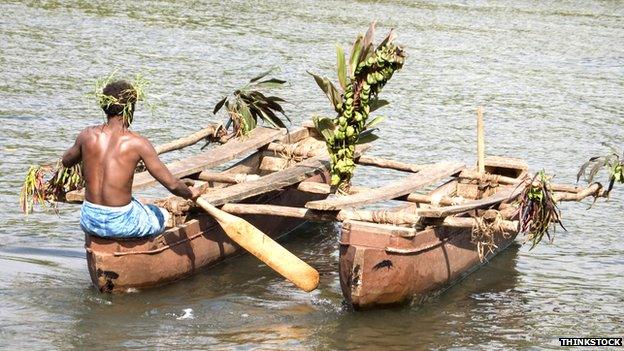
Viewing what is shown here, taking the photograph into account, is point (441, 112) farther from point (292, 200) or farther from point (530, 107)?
point (292, 200)

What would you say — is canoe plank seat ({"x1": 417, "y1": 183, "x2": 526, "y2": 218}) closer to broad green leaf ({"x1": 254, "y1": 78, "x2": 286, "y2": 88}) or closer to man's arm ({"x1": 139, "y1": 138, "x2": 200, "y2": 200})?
man's arm ({"x1": 139, "y1": 138, "x2": 200, "y2": 200})

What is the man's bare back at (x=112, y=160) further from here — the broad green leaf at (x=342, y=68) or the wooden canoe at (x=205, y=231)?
the broad green leaf at (x=342, y=68)

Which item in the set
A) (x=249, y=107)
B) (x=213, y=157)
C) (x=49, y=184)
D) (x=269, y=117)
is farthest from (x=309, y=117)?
(x=49, y=184)

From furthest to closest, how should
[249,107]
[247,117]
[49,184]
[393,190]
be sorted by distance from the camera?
[249,107]
[247,117]
[393,190]
[49,184]

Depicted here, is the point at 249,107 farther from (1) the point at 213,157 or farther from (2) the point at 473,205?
(2) the point at 473,205

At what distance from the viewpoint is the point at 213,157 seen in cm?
951

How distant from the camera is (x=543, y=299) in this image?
8.95m

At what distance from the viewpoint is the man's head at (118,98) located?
7.60 metres

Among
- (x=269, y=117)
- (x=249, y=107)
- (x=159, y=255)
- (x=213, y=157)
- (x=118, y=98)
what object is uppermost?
(x=118, y=98)

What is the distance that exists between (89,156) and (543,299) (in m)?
3.59

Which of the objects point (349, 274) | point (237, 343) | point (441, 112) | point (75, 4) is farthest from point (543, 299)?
point (75, 4)

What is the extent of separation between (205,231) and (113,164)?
4.09 feet

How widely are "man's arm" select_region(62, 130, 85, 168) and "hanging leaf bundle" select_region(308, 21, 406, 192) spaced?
5.98 ft

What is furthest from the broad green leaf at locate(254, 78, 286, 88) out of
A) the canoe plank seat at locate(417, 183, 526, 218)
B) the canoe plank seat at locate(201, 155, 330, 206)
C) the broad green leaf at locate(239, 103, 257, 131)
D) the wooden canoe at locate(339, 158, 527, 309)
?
the canoe plank seat at locate(417, 183, 526, 218)
